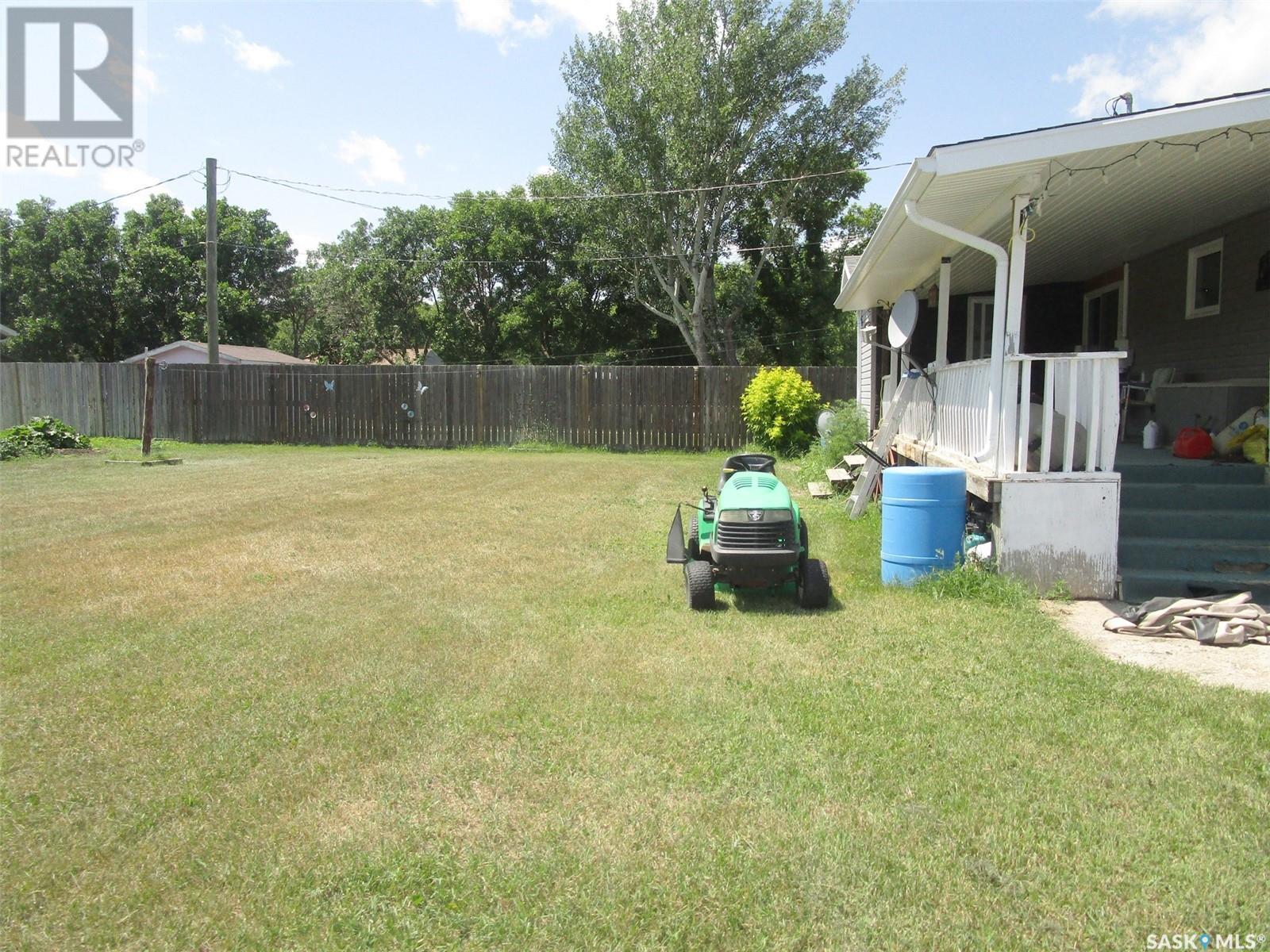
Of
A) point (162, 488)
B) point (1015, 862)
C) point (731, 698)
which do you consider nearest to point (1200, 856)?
point (1015, 862)

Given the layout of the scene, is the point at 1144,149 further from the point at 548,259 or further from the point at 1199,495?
the point at 548,259

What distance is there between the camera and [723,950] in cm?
221

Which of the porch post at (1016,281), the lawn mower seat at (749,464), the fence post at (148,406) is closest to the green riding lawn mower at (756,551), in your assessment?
the lawn mower seat at (749,464)

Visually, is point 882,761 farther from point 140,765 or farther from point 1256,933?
point 140,765

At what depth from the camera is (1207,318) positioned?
8.61 meters

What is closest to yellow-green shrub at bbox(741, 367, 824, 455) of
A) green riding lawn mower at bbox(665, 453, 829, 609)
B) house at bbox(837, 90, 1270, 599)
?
house at bbox(837, 90, 1270, 599)

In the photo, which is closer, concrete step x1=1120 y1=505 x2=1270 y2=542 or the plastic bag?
concrete step x1=1120 y1=505 x2=1270 y2=542

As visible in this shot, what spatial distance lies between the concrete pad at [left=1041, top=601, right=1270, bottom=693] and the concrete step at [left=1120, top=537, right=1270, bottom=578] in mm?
865

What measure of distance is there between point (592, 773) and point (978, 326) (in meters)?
11.9

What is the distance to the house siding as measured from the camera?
779 centimetres

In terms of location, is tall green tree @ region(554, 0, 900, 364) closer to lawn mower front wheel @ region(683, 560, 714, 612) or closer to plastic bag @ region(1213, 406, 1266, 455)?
plastic bag @ region(1213, 406, 1266, 455)

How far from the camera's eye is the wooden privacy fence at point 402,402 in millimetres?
17984

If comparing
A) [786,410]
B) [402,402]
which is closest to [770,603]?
[786,410]

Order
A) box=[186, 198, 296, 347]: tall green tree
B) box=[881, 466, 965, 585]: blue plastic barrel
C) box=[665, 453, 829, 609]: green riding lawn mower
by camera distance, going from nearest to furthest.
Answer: box=[665, 453, 829, 609]: green riding lawn mower
box=[881, 466, 965, 585]: blue plastic barrel
box=[186, 198, 296, 347]: tall green tree
